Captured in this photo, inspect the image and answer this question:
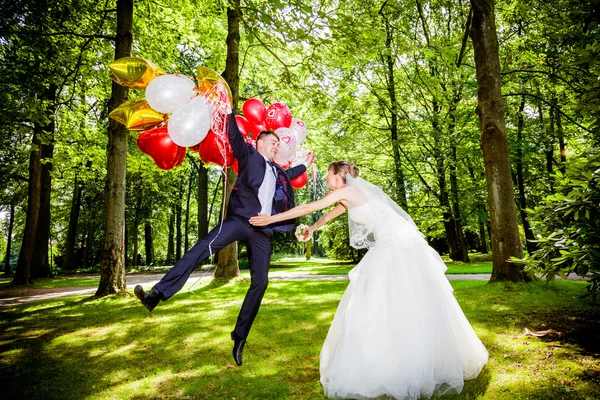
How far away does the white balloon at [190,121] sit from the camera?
3465 mm

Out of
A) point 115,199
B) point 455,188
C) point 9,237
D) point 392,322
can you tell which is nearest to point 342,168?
point 392,322

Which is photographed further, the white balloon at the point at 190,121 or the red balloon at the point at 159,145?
the red balloon at the point at 159,145

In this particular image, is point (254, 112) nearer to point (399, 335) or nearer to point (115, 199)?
point (399, 335)

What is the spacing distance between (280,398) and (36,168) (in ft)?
53.4

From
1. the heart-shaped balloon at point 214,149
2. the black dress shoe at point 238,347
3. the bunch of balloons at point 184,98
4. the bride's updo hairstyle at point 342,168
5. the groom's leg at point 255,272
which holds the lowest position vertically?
the black dress shoe at point 238,347

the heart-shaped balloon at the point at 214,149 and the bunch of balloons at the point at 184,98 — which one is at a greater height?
the bunch of balloons at the point at 184,98

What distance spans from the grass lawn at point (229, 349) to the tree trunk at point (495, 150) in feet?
2.20

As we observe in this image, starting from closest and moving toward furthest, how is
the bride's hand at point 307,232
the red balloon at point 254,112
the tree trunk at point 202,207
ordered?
1. the bride's hand at point 307,232
2. the red balloon at point 254,112
3. the tree trunk at point 202,207

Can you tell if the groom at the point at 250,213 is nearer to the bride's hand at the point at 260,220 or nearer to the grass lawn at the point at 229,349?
the bride's hand at the point at 260,220

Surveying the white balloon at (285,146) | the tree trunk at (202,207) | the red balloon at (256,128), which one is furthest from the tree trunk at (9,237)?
the white balloon at (285,146)

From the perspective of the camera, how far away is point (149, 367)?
413 centimetres

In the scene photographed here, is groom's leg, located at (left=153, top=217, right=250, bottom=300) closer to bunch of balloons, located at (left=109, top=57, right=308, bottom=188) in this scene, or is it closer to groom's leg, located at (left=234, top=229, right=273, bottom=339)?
groom's leg, located at (left=234, top=229, right=273, bottom=339)

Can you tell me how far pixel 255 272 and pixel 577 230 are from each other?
4.01 meters

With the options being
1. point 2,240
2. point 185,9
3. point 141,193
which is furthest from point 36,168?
point 2,240
